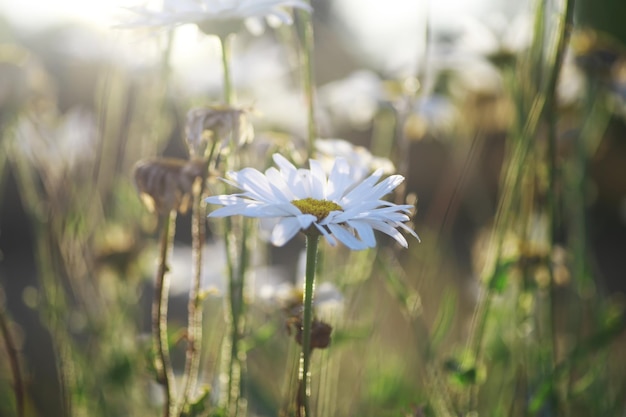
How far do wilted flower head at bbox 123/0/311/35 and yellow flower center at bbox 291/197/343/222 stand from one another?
0.58ft

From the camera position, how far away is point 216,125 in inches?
25.9

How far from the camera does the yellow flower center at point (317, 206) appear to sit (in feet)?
1.94

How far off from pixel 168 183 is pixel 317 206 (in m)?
0.13

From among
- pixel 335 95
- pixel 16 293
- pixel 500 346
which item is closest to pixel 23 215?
pixel 16 293

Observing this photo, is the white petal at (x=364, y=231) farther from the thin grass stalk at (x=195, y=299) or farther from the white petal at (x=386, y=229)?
the thin grass stalk at (x=195, y=299)

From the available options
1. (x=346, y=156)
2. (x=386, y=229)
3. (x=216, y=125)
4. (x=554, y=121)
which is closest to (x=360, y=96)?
(x=346, y=156)

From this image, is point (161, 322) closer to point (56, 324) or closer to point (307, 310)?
point (307, 310)

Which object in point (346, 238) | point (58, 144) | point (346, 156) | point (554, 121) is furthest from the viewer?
point (58, 144)

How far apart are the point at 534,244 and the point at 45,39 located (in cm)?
193

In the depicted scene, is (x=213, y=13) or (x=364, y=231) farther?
(x=213, y=13)

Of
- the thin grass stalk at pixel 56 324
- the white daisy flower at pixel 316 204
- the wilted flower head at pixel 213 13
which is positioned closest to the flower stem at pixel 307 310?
the white daisy flower at pixel 316 204

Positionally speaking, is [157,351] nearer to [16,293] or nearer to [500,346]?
[500,346]

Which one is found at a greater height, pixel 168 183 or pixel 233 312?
pixel 168 183

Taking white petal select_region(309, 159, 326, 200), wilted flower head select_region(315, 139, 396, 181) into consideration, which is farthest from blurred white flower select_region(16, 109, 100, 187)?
white petal select_region(309, 159, 326, 200)
